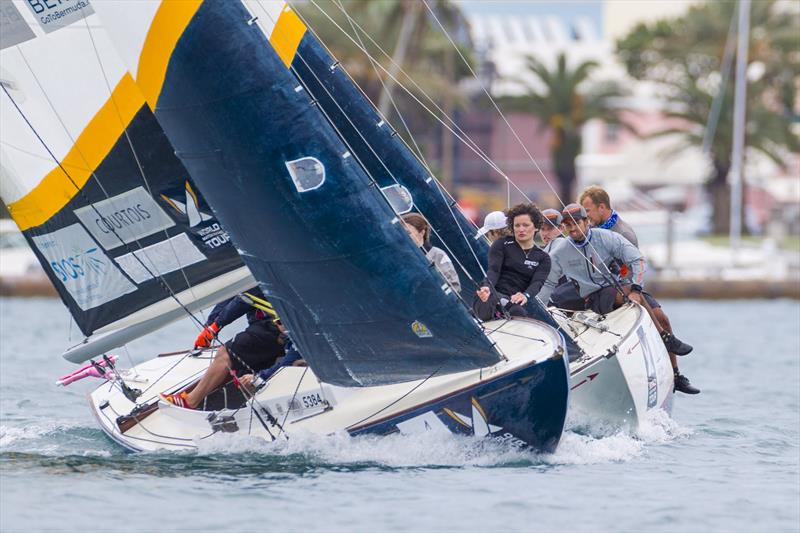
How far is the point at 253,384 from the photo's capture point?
1231 centimetres

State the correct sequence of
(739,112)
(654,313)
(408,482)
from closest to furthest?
(408,482) → (654,313) → (739,112)

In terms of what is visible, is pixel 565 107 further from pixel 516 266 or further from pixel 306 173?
pixel 306 173

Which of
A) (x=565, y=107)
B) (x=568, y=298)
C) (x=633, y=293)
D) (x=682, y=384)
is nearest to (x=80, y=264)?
(x=568, y=298)

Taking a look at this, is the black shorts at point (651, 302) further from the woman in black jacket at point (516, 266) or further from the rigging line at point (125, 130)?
the rigging line at point (125, 130)

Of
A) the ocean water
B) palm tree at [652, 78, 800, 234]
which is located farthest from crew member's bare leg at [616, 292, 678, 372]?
palm tree at [652, 78, 800, 234]

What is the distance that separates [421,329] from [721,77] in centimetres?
4062

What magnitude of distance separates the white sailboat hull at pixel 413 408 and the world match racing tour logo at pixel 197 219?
5.09ft

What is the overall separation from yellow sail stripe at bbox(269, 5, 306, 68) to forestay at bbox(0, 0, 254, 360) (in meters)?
1.72

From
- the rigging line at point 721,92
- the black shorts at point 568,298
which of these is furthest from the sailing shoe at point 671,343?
the rigging line at point 721,92

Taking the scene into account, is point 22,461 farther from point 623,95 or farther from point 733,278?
point 623,95

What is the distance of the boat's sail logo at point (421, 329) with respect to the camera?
444 inches

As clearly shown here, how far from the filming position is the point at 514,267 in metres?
12.9

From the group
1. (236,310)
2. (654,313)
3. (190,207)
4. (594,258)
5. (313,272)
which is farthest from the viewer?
(654,313)

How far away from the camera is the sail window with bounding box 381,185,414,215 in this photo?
48.0 feet
